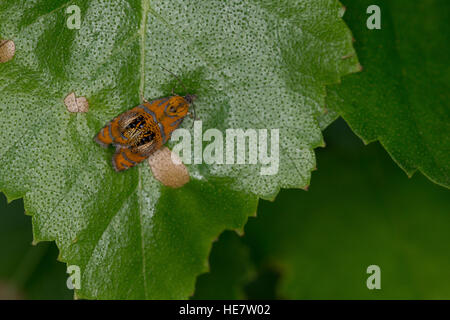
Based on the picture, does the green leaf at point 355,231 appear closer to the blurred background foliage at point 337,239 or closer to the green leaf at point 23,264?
the blurred background foliage at point 337,239

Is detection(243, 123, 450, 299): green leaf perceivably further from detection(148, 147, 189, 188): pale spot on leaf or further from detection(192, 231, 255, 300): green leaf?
detection(148, 147, 189, 188): pale spot on leaf

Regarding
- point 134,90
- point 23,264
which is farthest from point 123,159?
point 23,264

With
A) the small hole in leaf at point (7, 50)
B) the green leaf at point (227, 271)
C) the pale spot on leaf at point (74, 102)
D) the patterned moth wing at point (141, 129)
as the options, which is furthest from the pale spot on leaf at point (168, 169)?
the green leaf at point (227, 271)

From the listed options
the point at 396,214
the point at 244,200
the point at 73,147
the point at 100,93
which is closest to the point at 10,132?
the point at 73,147

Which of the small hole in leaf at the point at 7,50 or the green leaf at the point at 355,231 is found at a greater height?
the small hole in leaf at the point at 7,50

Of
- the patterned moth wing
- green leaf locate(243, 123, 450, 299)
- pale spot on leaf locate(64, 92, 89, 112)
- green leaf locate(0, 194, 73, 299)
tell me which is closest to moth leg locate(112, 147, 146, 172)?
the patterned moth wing

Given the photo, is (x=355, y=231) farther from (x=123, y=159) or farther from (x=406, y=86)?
(x=123, y=159)
